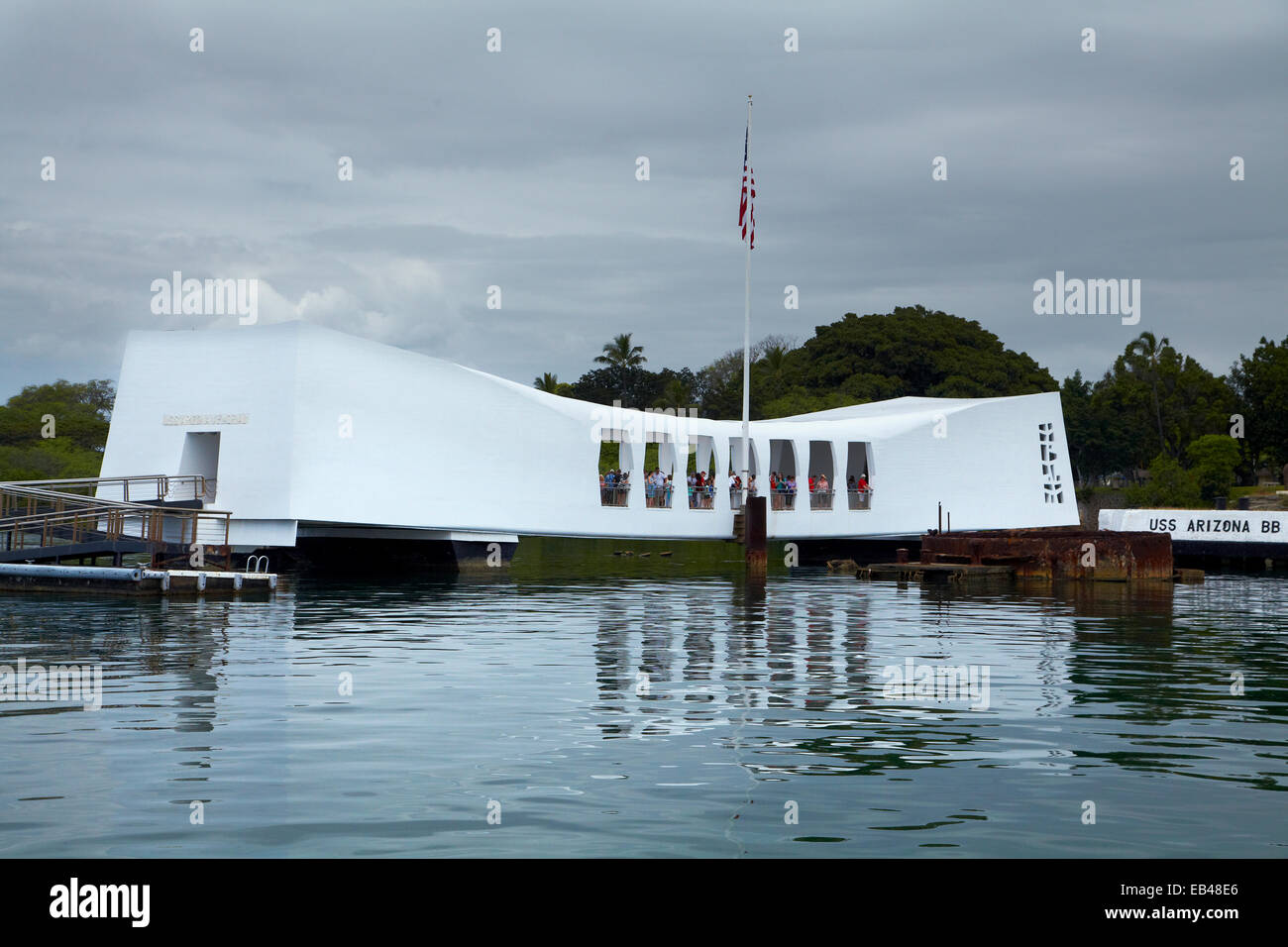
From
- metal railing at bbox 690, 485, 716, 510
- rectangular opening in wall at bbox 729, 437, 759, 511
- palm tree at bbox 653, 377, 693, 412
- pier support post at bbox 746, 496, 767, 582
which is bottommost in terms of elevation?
pier support post at bbox 746, 496, 767, 582

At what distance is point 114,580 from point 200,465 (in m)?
9.78

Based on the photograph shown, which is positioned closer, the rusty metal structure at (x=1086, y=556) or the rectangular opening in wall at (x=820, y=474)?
the rusty metal structure at (x=1086, y=556)

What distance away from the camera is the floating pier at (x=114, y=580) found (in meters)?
22.3

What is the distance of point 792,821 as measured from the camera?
7.27m

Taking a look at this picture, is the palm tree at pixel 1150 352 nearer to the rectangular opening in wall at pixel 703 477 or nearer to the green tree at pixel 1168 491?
the green tree at pixel 1168 491

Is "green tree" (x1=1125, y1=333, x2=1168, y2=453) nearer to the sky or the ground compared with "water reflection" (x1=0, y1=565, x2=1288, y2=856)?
nearer to the sky

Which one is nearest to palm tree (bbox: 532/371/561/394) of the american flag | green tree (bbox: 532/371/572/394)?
green tree (bbox: 532/371/572/394)

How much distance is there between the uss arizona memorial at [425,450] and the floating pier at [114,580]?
20.2ft

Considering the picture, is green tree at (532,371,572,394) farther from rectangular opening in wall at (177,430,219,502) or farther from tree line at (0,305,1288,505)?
rectangular opening in wall at (177,430,219,502)

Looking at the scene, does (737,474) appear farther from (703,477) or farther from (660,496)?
(660,496)

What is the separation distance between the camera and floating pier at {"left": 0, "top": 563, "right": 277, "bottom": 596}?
22.3m

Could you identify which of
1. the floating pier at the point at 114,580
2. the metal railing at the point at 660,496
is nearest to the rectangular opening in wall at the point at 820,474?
the metal railing at the point at 660,496

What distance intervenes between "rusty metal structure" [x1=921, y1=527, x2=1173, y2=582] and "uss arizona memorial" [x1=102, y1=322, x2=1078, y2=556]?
26.0 ft

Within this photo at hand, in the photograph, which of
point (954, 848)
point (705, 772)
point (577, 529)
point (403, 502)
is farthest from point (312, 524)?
point (954, 848)
